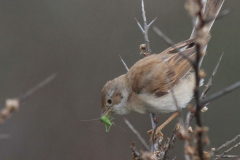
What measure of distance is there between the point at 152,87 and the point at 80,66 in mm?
3485

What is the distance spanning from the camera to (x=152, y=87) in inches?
165

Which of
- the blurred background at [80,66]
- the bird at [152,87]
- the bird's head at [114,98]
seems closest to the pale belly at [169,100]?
the bird at [152,87]

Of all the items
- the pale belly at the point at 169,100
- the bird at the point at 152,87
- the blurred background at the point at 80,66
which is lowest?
the pale belly at the point at 169,100

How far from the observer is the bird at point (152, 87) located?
164 inches

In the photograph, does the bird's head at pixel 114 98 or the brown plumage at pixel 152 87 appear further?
the bird's head at pixel 114 98

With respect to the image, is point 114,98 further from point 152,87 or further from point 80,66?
point 80,66

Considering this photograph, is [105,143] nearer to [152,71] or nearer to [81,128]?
[81,128]

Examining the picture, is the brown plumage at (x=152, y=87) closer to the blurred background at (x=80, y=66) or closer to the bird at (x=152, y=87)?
the bird at (x=152, y=87)

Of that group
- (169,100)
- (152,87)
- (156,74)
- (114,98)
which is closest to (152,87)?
(152,87)

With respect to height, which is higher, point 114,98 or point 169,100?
point 114,98

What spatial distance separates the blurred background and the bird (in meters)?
2.29

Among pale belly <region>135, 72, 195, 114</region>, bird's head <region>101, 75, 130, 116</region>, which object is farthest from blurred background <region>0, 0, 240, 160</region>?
pale belly <region>135, 72, 195, 114</region>

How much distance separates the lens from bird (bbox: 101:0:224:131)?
4172 millimetres

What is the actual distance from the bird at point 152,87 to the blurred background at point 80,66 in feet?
7.50
